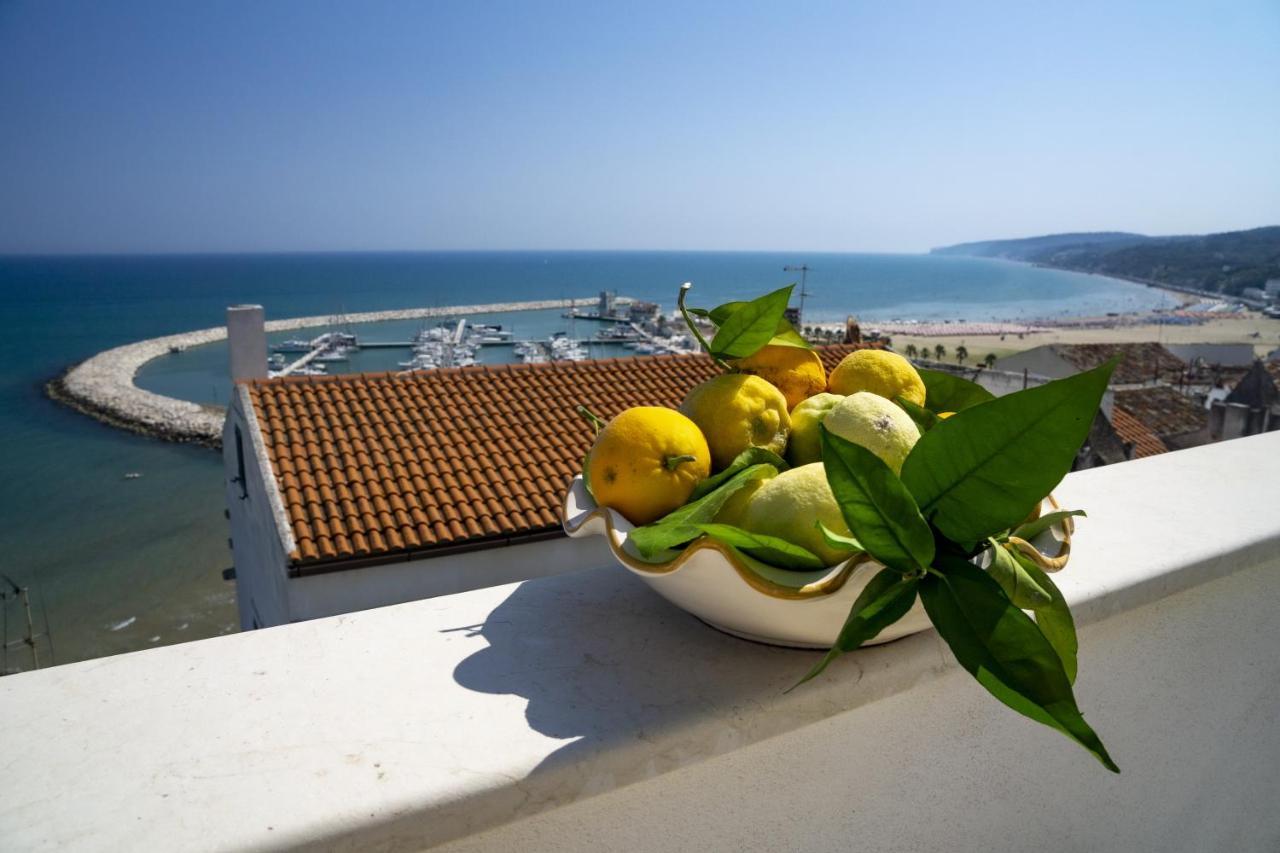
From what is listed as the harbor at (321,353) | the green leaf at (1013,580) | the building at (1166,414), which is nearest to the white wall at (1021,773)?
the green leaf at (1013,580)

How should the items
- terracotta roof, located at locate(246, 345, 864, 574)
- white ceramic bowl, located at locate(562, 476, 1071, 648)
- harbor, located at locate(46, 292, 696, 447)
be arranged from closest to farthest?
white ceramic bowl, located at locate(562, 476, 1071, 648) < terracotta roof, located at locate(246, 345, 864, 574) < harbor, located at locate(46, 292, 696, 447)

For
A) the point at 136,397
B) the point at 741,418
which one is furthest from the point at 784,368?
the point at 136,397

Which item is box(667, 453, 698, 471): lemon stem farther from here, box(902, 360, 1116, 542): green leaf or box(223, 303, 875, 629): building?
box(223, 303, 875, 629): building

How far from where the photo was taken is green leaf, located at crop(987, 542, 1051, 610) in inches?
27.1

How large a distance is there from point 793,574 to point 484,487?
7.17m

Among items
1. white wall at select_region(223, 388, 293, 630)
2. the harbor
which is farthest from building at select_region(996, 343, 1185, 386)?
white wall at select_region(223, 388, 293, 630)

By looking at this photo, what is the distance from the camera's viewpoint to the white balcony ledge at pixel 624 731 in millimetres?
658

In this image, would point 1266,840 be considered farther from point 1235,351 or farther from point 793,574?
point 1235,351

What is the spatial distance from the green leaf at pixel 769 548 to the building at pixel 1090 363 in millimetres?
23479

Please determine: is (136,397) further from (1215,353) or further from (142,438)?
(1215,353)

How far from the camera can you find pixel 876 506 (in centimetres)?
64

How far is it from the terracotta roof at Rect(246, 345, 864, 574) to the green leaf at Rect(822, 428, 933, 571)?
562cm

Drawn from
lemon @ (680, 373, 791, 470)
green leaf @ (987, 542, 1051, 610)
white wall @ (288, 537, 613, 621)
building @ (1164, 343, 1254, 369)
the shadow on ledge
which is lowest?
building @ (1164, 343, 1254, 369)

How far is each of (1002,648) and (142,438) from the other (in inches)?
1395
